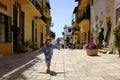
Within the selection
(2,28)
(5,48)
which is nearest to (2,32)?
(2,28)

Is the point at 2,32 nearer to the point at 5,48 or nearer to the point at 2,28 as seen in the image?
the point at 2,28

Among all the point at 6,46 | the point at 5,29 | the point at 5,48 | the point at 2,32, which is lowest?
the point at 5,48

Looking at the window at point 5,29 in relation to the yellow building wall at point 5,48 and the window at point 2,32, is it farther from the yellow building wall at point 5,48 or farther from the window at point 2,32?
the yellow building wall at point 5,48

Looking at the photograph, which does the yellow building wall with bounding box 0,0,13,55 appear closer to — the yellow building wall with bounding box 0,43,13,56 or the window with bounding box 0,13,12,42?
the yellow building wall with bounding box 0,43,13,56

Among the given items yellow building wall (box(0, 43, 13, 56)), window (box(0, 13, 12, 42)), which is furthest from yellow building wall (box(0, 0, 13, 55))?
window (box(0, 13, 12, 42))

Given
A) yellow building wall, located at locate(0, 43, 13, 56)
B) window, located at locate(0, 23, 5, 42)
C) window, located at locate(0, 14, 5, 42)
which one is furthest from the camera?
window, located at locate(0, 23, 5, 42)

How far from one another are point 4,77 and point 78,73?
2.55m

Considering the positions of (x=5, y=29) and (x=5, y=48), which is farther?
(x=5, y=29)

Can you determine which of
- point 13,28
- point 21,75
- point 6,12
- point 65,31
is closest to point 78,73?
point 21,75

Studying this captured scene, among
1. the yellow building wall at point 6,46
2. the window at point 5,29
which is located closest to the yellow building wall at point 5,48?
the yellow building wall at point 6,46

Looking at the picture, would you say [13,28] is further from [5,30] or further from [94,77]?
[94,77]

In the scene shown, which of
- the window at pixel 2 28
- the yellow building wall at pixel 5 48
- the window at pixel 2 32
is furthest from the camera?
the window at pixel 2 32

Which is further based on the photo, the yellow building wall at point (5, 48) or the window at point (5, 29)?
the window at point (5, 29)

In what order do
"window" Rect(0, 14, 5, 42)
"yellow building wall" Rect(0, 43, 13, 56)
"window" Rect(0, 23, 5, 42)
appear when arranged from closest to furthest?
1. "yellow building wall" Rect(0, 43, 13, 56)
2. "window" Rect(0, 14, 5, 42)
3. "window" Rect(0, 23, 5, 42)
